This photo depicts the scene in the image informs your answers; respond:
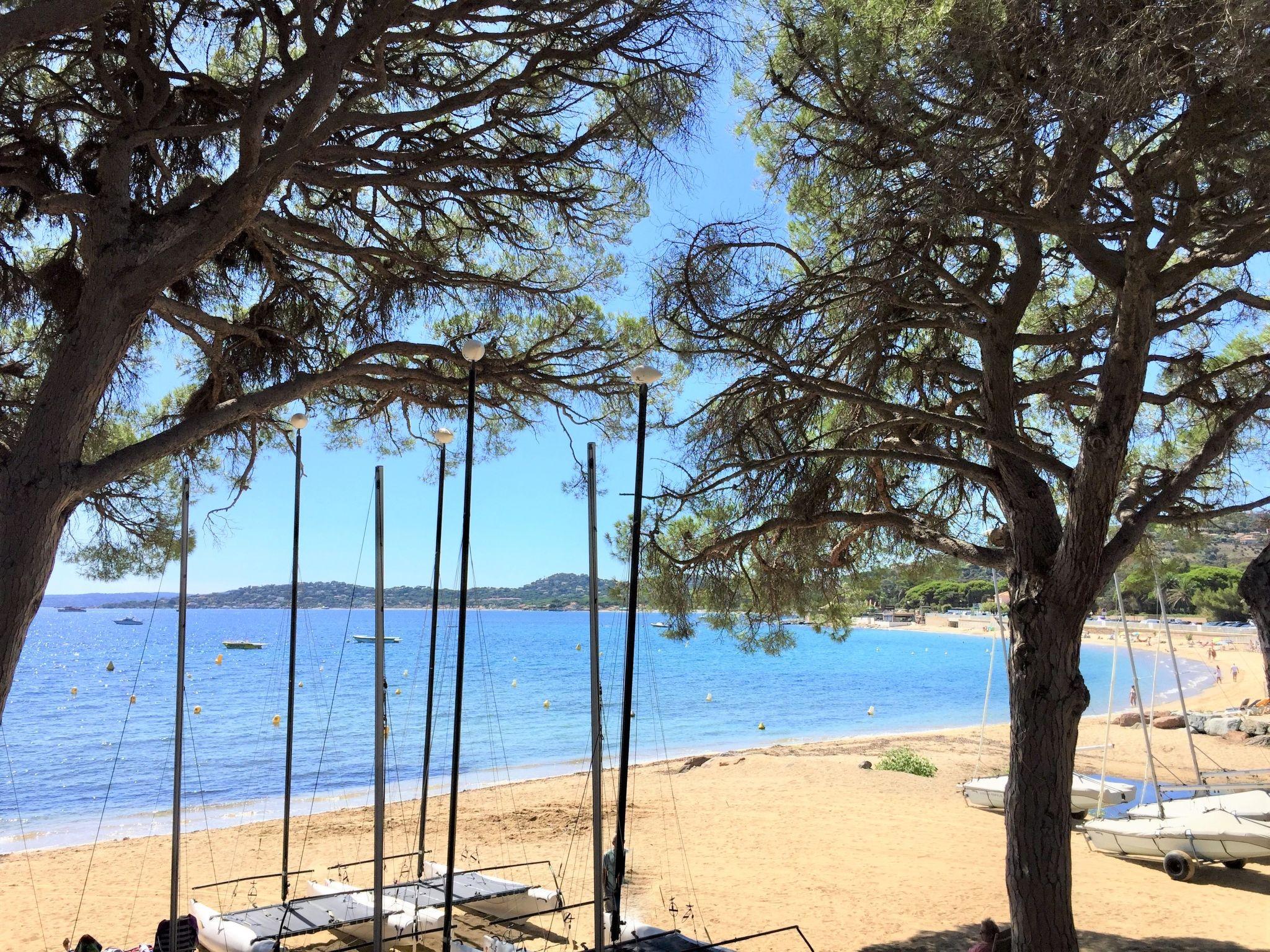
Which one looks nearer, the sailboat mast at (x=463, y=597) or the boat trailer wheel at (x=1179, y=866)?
the sailboat mast at (x=463, y=597)

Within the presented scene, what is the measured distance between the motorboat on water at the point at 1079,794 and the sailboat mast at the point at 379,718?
8.59 meters

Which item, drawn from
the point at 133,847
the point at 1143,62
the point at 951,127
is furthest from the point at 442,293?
the point at 133,847

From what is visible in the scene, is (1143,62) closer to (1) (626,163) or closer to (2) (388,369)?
(1) (626,163)

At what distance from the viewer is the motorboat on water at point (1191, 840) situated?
28.6 feet

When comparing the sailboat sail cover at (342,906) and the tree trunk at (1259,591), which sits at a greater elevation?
the tree trunk at (1259,591)

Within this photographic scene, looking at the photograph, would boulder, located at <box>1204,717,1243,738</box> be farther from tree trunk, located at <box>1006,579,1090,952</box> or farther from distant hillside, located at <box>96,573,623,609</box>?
tree trunk, located at <box>1006,579,1090,952</box>

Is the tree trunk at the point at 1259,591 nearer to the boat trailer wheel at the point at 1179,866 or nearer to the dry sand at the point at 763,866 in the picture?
the dry sand at the point at 763,866

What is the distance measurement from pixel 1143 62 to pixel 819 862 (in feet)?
26.8

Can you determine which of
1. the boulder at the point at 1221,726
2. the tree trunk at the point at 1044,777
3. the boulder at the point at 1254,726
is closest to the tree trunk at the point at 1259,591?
the tree trunk at the point at 1044,777

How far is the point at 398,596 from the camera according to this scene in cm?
8700

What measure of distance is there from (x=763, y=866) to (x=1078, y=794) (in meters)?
4.85

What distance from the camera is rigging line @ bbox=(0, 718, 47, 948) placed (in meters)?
7.99

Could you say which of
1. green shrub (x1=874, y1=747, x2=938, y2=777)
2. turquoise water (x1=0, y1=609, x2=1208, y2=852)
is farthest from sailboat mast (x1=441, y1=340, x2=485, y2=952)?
green shrub (x1=874, y1=747, x2=938, y2=777)

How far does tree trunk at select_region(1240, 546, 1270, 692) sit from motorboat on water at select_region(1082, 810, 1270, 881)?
264 inches
